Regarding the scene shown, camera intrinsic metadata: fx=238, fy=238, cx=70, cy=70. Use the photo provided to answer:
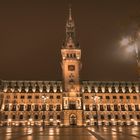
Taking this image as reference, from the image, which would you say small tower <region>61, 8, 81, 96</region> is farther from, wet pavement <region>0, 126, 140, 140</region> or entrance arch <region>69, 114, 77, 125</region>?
wet pavement <region>0, 126, 140, 140</region>

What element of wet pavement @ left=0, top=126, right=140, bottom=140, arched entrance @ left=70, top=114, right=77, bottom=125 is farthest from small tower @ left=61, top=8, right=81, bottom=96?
wet pavement @ left=0, top=126, right=140, bottom=140

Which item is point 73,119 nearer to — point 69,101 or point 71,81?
point 69,101

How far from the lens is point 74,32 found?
420 feet

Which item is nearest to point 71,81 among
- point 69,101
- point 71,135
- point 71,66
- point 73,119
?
point 71,66

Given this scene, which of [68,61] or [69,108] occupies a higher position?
[68,61]

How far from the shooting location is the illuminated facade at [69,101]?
110125 mm

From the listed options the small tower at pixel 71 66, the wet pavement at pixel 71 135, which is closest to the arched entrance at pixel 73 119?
the small tower at pixel 71 66

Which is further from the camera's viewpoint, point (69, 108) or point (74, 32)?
point (74, 32)

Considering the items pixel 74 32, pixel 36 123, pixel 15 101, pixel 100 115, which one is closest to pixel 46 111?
pixel 36 123

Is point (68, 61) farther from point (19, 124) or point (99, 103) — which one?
point (19, 124)

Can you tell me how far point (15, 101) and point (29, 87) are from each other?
11191mm

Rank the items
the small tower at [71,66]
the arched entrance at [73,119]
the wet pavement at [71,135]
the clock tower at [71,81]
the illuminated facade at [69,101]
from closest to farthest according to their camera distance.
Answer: the wet pavement at [71,135] → the arched entrance at [73,119] → the clock tower at [71,81] → the illuminated facade at [69,101] → the small tower at [71,66]

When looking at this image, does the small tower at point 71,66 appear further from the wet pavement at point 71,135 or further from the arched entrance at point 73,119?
the wet pavement at point 71,135

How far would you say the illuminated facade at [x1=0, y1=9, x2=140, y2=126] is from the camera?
361 ft
